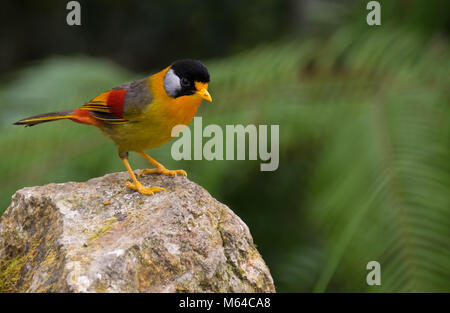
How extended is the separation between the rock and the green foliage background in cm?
121

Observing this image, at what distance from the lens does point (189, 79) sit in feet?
9.21

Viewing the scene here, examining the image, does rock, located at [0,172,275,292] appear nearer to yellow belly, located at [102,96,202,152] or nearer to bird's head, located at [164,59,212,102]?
yellow belly, located at [102,96,202,152]

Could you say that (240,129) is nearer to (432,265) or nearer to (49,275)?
(432,265)

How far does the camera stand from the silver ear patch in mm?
2865

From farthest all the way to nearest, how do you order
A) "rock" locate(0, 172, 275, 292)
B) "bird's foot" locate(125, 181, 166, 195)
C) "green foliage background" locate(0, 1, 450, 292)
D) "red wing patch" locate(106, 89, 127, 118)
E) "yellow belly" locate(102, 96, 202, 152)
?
"green foliage background" locate(0, 1, 450, 292) → "red wing patch" locate(106, 89, 127, 118) → "yellow belly" locate(102, 96, 202, 152) → "bird's foot" locate(125, 181, 166, 195) → "rock" locate(0, 172, 275, 292)

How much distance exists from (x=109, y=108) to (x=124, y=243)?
1.01 m

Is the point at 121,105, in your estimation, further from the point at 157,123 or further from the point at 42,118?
the point at 42,118

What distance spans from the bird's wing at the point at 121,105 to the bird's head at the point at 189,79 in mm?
166

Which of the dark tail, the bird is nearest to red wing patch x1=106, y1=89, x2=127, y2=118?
the bird

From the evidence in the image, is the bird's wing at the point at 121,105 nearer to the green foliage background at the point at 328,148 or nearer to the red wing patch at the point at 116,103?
the red wing patch at the point at 116,103

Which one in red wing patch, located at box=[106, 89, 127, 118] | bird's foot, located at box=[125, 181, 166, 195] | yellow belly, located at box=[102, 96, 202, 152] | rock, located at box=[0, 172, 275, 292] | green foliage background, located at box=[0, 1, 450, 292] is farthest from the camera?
green foliage background, located at box=[0, 1, 450, 292]

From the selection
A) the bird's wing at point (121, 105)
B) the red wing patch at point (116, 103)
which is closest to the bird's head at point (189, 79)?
the bird's wing at point (121, 105)
